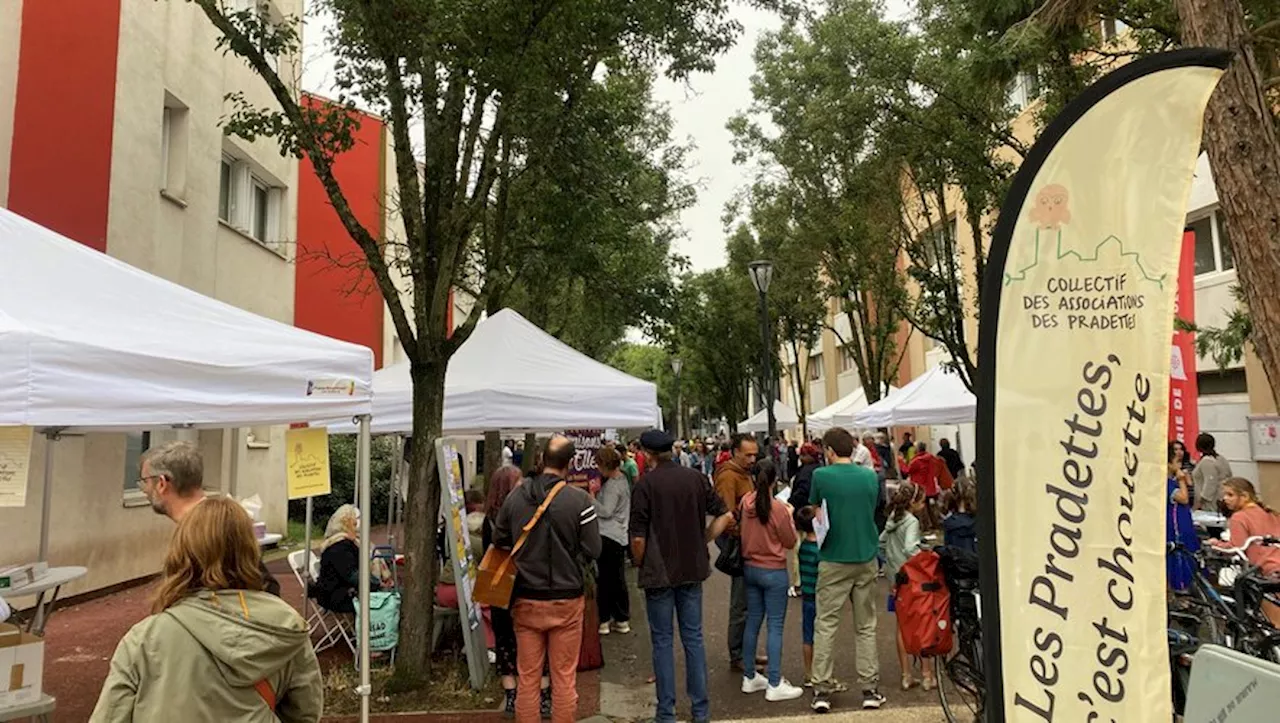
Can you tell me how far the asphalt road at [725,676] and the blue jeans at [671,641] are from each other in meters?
0.52

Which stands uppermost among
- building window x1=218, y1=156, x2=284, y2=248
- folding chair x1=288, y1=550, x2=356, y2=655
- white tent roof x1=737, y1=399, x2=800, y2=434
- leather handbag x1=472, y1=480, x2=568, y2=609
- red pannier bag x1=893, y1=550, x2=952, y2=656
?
building window x1=218, y1=156, x2=284, y2=248

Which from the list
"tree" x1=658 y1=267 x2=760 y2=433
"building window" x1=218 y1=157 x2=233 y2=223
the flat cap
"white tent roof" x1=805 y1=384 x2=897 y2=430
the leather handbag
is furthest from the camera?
"tree" x1=658 y1=267 x2=760 y2=433

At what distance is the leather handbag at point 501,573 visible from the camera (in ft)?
16.9

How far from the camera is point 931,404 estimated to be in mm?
13328

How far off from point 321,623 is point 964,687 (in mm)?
5687

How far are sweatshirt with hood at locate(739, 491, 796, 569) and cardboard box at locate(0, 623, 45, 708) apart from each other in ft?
14.3

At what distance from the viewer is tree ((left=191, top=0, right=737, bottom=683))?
20.8 ft

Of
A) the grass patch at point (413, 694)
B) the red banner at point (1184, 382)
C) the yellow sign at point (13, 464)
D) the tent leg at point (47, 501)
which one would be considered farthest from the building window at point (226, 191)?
the red banner at point (1184, 382)

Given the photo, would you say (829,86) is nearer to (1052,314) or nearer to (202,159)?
(202,159)

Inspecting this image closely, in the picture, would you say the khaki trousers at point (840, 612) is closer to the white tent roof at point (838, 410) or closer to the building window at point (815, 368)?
the white tent roof at point (838, 410)

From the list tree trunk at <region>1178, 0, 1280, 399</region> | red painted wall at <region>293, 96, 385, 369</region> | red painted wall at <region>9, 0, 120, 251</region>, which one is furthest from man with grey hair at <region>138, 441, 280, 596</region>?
red painted wall at <region>293, 96, 385, 369</region>

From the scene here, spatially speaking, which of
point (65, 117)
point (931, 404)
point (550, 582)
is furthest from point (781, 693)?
point (65, 117)

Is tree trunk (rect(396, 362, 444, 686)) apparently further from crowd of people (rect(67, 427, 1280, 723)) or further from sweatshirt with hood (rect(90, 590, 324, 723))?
sweatshirt with hood (rect(90, 590, 324, 723))

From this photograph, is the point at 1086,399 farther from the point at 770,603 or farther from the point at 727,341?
the point at 727,341
